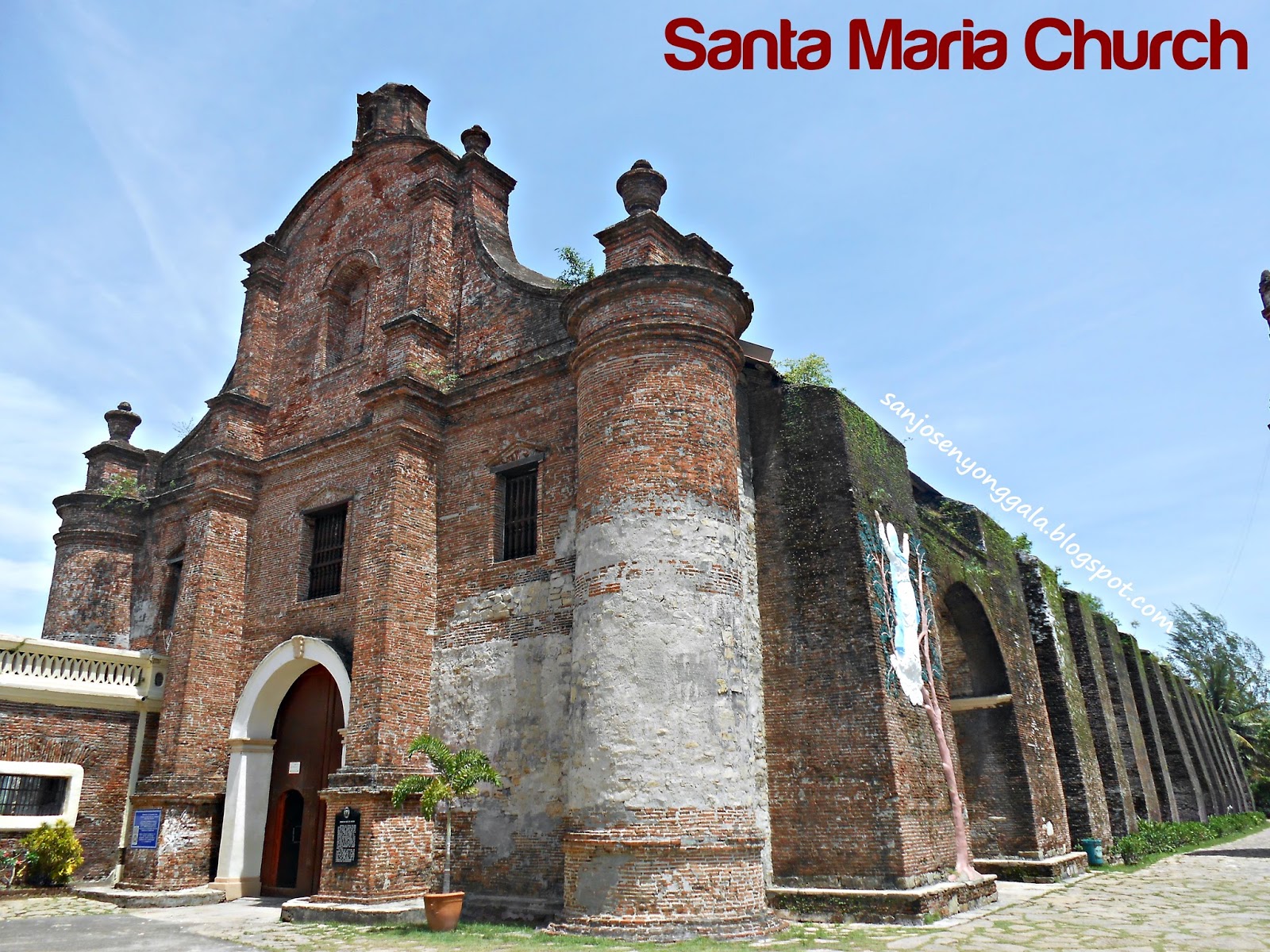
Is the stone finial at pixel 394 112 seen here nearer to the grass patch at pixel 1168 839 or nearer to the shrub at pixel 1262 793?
the grass patch at pixel 1168 839

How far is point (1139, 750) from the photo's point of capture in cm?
2166

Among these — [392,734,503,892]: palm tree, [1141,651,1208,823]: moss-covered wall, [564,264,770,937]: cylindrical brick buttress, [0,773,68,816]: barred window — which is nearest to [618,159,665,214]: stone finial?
[564,264,770,937]: cylindrical brick buttress

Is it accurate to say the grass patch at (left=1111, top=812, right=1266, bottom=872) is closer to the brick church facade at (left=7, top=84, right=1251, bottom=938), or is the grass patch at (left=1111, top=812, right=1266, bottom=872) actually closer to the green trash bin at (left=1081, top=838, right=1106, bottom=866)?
the green trash bin at (left=1081, top=838, right=1106, bottom=866)

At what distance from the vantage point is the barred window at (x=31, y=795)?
12.8m

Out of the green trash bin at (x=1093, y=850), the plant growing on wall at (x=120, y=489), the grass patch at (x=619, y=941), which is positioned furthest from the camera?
the plant growing on wall at (x=120, y=489)

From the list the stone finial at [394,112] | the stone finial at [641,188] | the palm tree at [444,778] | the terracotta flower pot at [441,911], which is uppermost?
the stone finial at [394,112]

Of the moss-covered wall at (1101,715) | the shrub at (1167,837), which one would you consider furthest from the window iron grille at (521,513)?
the moss-covered wall at (1101,715)

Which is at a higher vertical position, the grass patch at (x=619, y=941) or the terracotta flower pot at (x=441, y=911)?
the terracotta flower pot at (x=441, y=911)

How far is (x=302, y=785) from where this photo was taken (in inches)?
501

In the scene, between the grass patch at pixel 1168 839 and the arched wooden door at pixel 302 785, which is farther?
the grass patch at pixel 1168 839

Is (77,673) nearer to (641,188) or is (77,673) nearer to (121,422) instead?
(121,422)

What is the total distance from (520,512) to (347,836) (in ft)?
14.7

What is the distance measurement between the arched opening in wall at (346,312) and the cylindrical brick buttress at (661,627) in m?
5.76

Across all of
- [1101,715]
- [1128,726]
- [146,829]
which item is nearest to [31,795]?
[146,829]
